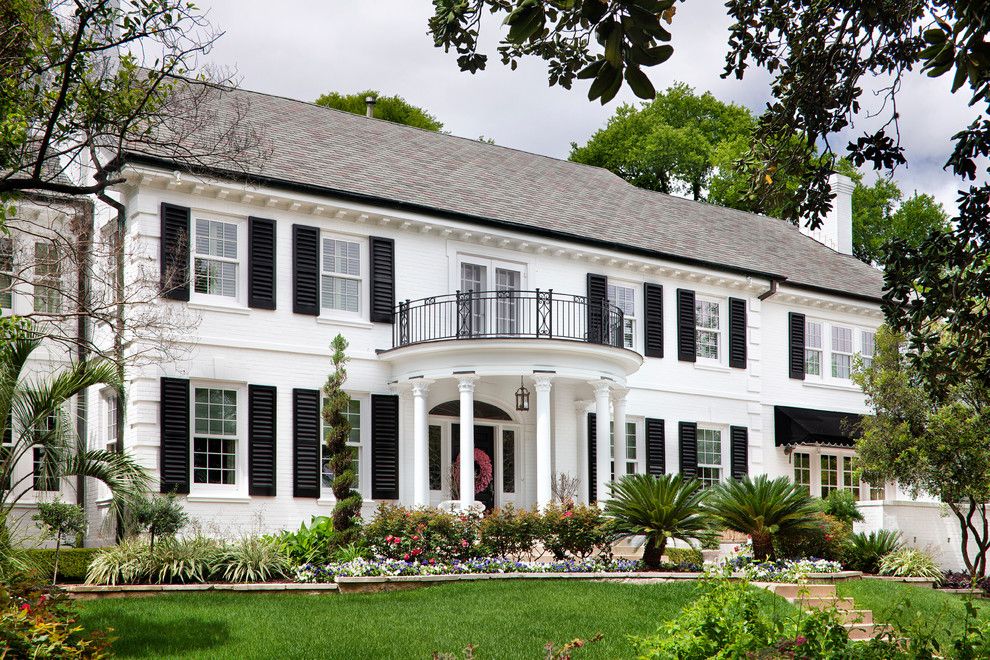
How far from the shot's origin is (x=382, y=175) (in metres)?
21.9

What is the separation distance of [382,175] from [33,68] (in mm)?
11842

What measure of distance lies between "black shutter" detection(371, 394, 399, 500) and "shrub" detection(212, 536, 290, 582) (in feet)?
12.6

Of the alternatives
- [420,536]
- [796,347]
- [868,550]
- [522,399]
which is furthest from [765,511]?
[796,347]

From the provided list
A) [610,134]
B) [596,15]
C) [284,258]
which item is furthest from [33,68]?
[610,134]

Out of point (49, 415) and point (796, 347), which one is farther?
point (796, 347)

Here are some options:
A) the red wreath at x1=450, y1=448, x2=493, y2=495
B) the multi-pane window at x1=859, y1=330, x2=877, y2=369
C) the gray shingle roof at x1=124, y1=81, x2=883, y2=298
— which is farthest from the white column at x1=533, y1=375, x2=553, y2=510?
the multi-pane window at x1=859, y1=330, x2=877, y2=369

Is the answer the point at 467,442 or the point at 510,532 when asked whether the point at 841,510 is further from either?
the point at 510,532

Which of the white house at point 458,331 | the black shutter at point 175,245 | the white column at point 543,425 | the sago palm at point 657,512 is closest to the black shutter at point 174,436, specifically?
the white house at point 458,331

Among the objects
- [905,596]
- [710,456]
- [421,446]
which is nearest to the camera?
[905,596]

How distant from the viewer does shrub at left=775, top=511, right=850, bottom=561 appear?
18.6 meters

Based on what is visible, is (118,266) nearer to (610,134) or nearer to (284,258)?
(284,258)

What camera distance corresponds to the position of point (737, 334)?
84.2 feet

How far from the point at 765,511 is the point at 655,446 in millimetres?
5528

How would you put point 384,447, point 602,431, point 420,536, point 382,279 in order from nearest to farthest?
point 420,536
point 384,447
point 382,279
point 602,431
